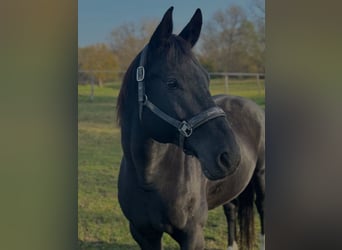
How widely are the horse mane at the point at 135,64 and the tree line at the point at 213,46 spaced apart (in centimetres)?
4

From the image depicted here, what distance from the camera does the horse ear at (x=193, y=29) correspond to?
1.68 metres

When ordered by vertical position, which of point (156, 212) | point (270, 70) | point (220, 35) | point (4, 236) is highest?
point (220, 35)

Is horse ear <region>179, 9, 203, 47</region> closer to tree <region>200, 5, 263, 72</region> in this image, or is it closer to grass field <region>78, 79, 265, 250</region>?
tree <region>200, 5, 263, 72</region>

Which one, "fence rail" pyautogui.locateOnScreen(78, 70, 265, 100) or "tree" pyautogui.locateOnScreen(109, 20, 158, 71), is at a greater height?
"tree" pyautogui.locateOnScreen(109, 20, 158, 71)

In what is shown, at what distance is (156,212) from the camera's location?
168cm

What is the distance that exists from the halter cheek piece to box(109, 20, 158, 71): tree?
5cm

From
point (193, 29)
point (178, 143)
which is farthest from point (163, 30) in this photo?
point (178, 143)

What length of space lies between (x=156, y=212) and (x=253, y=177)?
382 millimetres

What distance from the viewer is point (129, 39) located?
172 centimetres

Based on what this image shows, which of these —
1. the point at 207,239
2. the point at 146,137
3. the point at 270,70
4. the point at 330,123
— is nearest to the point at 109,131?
the point at 146,137

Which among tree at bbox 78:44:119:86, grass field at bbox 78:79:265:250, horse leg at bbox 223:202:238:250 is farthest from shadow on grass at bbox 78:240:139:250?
tree at bbox 78:44:119:86

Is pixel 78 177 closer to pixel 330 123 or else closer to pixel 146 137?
pixel 146 137

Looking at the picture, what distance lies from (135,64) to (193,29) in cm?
24

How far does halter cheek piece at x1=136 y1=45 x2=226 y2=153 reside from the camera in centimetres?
159
